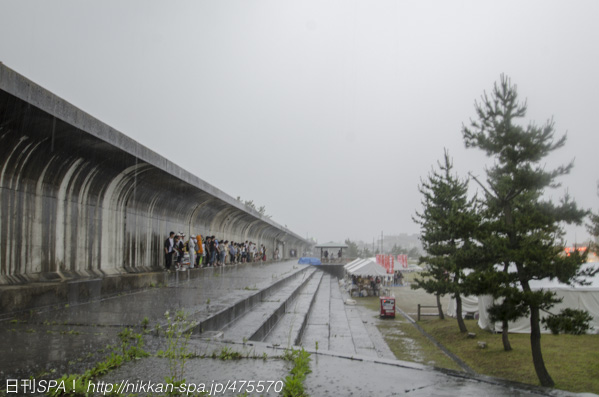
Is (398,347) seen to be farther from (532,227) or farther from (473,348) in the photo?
(532,227)

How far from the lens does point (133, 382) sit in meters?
3.91

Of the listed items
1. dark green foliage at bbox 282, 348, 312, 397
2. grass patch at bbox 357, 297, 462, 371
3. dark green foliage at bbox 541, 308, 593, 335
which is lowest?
grass patch at bbox 357, 297, 462, 371

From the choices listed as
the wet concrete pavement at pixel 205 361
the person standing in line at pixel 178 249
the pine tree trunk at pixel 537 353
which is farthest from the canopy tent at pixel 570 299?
the wet concrete pavement at pixel 205 361

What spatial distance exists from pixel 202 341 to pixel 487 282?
634cm

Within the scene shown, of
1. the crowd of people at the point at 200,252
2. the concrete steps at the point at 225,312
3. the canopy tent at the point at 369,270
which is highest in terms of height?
the crowd of people at the point at 200,252

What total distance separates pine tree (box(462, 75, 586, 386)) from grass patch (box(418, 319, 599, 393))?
1.17m

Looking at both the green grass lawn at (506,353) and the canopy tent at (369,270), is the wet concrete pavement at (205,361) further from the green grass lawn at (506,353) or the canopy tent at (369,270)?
the canopy tent at (369,270)

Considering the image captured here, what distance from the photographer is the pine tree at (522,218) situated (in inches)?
370

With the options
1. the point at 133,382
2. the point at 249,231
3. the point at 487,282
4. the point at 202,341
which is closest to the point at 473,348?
the point at 487,282

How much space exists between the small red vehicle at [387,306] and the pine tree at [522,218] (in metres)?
9.69

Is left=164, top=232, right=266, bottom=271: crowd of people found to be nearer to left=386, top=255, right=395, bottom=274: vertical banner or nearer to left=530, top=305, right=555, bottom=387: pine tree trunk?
left=386, top=255, right=395, bottom=274: vertical banner

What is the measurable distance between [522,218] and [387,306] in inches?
444

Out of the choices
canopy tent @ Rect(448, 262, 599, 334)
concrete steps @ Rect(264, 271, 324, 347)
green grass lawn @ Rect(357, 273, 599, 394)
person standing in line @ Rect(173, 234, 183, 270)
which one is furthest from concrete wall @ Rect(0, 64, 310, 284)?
canopy tent @ Rect(448, 262, 599, 334)

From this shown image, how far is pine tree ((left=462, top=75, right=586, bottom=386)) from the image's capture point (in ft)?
30.8
